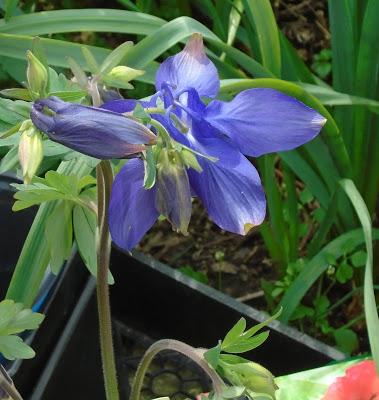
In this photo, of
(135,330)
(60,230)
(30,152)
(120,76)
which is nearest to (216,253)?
(135,330)

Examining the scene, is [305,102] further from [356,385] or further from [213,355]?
[213,355]

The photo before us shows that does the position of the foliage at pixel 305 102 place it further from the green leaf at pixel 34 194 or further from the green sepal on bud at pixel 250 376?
the green sepal on bud at pixel 250 376

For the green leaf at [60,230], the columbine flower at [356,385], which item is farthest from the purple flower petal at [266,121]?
the columbine flower at [356,385]

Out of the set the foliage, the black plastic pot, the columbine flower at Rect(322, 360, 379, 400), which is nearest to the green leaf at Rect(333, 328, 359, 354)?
the foliage

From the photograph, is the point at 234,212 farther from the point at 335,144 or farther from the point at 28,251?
the point at 335,144

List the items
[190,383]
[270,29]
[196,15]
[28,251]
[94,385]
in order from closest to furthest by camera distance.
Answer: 1. [28,251]
2. [270,29]
3. [94,385]
4. [190,383]
5. [196,15]

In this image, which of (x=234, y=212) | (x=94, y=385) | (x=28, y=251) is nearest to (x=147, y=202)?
(x=234, y=212)
